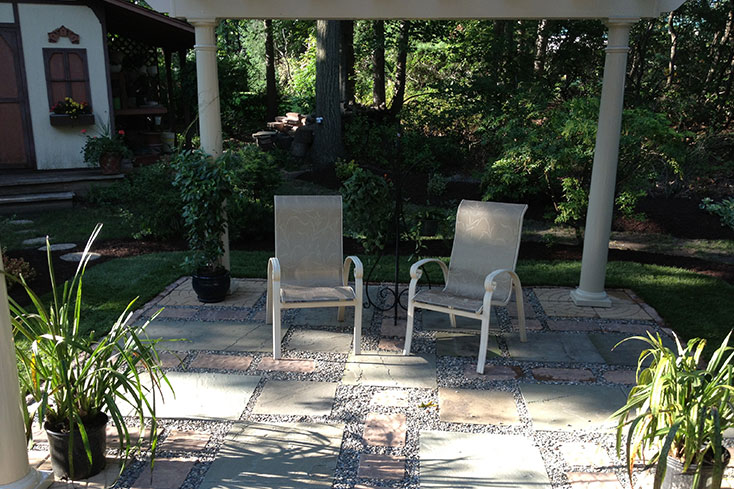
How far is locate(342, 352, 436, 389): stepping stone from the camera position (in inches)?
167

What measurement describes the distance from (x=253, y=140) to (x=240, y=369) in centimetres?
1246

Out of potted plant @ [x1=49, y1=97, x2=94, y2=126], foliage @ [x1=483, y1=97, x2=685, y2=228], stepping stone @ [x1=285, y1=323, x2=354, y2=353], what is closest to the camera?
stepping stone @ [x1=285, y1=323, x2=354, y2=353]

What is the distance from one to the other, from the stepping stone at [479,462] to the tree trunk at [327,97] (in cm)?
921

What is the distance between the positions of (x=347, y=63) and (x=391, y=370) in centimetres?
1118

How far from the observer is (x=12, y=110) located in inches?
406

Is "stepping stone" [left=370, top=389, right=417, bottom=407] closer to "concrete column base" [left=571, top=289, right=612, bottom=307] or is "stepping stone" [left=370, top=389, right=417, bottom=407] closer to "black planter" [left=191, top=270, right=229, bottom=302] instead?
"black planter" [left=191, top=270, right=229, bottom=302]

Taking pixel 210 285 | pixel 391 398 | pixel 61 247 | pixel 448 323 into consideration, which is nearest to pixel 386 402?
pixel 391 398

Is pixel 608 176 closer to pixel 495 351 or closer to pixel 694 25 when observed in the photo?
pixel 495 351

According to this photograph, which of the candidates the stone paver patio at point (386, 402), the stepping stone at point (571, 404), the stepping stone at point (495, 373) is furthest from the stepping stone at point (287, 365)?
the stepping stone at point (571, 404)

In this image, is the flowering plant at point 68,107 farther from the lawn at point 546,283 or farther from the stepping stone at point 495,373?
the stepping stone at point 495,373

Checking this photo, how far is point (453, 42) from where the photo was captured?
12484mm

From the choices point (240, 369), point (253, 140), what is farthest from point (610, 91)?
point (253, 140)

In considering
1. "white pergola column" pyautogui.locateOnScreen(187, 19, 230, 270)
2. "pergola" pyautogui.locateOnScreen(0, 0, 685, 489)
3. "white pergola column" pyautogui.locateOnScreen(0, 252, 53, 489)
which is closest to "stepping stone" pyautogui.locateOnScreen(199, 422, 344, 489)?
"white pergola column" pyautogui.locateOnScreen(0, 252, 53, 489)

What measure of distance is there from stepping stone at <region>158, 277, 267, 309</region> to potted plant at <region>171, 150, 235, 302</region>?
11 centimetres
